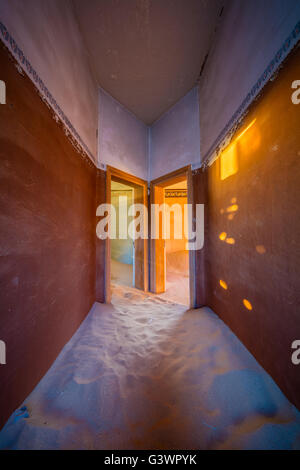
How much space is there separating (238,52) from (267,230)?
213 cm

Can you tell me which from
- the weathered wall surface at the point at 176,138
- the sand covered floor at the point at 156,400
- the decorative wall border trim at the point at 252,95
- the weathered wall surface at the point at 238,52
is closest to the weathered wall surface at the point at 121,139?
the weathered wall surface at the point at 176,138

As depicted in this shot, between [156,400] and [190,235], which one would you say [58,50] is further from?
[156,400]

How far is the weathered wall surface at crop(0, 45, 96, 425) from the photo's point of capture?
3.47 feet

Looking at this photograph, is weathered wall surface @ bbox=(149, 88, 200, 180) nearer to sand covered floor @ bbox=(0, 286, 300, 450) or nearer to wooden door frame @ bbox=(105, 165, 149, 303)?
wooden door frame @ bbox=(105, 165, 149, 303)

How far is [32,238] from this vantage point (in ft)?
4.23

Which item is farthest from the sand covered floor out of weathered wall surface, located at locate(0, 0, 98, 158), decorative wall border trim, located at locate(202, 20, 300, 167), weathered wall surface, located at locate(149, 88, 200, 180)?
weathered wall surface, located at locate(149, 88, 200, 180)

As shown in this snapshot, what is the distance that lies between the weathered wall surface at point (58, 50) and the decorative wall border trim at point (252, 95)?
6.61ft

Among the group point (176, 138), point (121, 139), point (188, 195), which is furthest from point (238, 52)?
point (121, 139)

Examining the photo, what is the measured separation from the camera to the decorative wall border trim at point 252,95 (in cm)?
114

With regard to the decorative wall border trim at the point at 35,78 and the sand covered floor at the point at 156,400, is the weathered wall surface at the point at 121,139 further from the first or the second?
the sand covered floor at the point at 156,400

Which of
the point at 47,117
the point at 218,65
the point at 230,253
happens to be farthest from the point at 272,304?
the point at 218,65

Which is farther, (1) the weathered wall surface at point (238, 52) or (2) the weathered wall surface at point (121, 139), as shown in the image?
(2) the weathered wall surface at point (121, 139)

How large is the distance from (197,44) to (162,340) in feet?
14.8

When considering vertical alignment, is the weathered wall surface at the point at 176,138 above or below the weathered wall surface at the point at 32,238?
above
